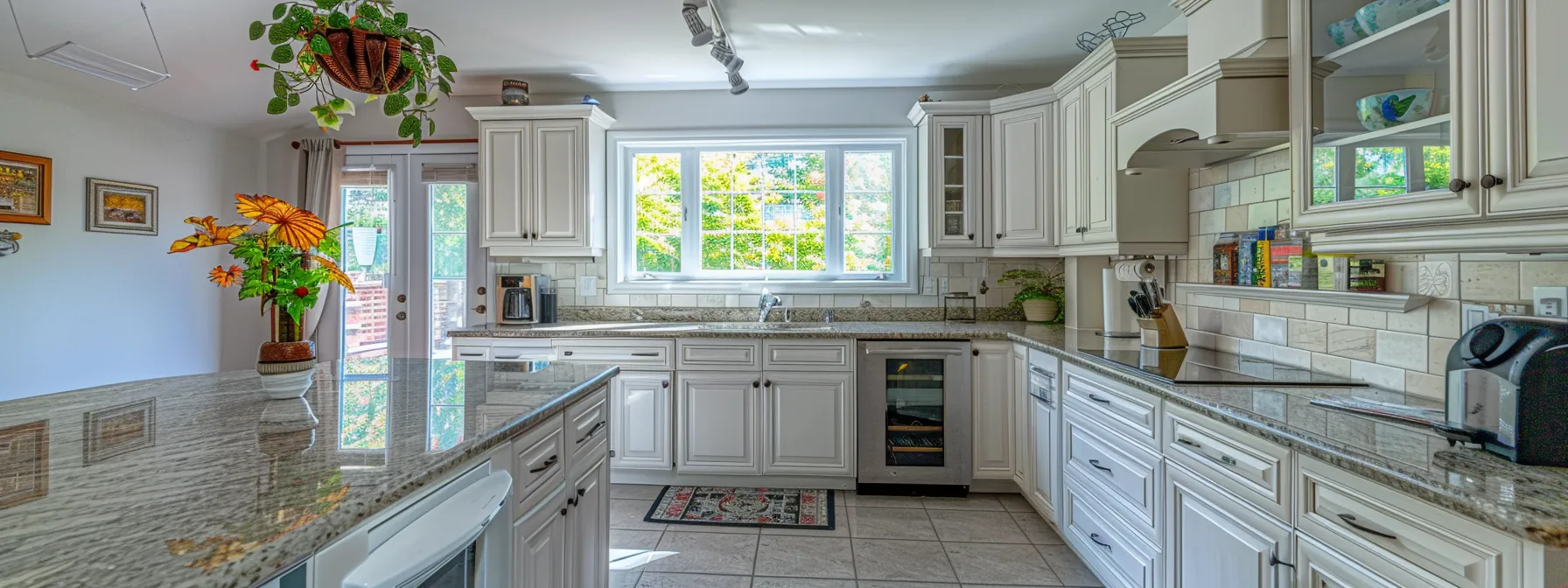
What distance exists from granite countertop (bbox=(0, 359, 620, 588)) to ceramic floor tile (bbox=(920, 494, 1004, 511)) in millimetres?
2036

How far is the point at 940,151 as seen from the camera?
3.52 m

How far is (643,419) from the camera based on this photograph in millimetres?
3336

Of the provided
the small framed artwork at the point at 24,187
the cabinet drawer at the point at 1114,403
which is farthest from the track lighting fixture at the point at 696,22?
the small framed artwork at the point at 24,187

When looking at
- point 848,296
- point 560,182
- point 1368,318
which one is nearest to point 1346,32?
point 1368,318

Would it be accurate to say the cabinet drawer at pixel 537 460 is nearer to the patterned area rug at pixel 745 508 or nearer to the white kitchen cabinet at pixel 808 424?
the patterned area rug at pixel 745 508

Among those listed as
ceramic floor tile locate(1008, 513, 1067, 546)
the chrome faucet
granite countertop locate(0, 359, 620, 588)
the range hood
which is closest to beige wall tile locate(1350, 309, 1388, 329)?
the range hood

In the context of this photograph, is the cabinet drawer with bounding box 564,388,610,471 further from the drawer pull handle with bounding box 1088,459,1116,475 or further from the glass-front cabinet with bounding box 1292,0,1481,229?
the glass-front cabinet with bounding box 1292,0,1481,229

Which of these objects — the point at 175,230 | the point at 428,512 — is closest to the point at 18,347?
the point at 175,230

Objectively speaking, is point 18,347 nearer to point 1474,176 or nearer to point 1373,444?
point 1373,444

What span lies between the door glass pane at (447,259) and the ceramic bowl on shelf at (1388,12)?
429cm

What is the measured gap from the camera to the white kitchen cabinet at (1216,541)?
1.37m

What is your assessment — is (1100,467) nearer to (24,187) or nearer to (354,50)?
(354,50)

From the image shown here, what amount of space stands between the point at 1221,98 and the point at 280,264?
94.2 inches

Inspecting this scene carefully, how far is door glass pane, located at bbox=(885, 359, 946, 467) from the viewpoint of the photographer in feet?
10.5
